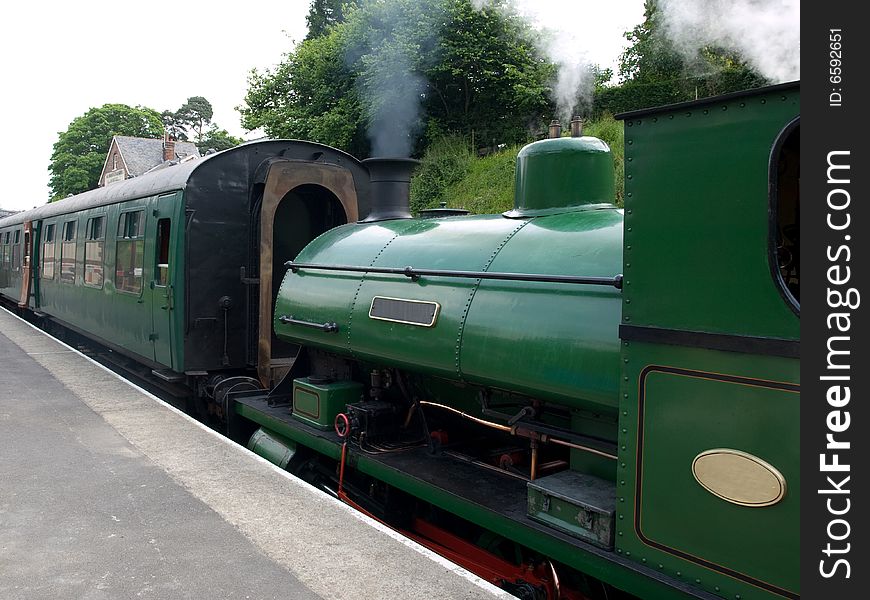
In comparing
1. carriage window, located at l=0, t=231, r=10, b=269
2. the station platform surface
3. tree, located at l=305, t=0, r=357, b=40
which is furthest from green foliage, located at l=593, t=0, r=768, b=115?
tree, located at l=305, t=0, r=357, b=40

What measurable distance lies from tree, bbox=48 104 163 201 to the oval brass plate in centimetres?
6149

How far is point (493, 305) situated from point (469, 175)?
16.4 m

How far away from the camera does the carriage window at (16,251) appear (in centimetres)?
1667

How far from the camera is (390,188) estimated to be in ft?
19.4

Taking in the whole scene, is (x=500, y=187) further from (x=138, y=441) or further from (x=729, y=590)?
(x=729, y=590)

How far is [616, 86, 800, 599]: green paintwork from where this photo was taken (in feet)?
7.54

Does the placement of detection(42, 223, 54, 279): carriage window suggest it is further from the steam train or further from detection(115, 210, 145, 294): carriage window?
the steam train

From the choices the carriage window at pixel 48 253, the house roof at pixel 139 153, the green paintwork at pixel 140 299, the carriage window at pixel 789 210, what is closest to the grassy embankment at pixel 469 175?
the carriage window at pixel 48 253

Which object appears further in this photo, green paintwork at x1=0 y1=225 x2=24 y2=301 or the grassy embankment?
the grassy embankment

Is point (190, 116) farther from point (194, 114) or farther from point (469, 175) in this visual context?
point (469, 175)

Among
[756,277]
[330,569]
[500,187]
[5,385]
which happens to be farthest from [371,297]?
[500,187]

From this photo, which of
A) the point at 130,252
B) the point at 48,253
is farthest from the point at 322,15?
the point at 130,252

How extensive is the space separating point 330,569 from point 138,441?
9.49ft

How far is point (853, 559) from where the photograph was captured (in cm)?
200
